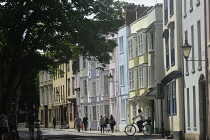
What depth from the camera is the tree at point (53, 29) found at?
4181 centimetres

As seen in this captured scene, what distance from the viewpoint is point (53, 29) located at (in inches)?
1674

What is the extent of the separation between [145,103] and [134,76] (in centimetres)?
449

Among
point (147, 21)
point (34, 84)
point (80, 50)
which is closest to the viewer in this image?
point (80, 50)

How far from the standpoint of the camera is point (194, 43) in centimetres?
3775

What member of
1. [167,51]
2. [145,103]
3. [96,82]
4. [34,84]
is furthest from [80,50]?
[34,84]

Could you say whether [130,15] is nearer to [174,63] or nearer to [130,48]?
[130,48]

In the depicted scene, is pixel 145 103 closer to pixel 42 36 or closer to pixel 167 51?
pixel 167 51

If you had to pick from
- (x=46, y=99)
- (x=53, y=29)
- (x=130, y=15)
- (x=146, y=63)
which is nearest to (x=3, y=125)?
(x=53, y=29)

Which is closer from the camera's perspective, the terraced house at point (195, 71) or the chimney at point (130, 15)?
the terraced house at point (195, 71)

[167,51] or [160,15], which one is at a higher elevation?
[160,15]

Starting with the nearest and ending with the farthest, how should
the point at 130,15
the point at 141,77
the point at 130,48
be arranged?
the point at 141,77 → the point at 130,48 → the point at 130,15

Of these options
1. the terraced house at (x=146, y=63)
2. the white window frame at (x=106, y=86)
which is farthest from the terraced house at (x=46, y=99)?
the terraced house at (x=146, y=63)

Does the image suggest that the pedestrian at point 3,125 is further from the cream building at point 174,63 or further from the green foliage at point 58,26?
the cream building at point 174,63

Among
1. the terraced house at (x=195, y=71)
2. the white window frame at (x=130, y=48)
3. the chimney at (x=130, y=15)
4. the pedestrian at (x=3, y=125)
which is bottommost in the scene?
the pedestrian at (x=3, y=125)
